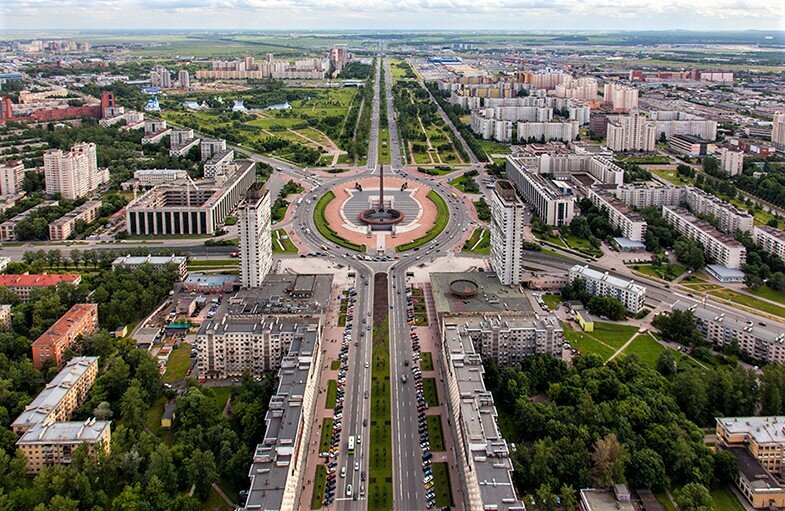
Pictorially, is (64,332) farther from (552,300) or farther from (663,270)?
(663,270)

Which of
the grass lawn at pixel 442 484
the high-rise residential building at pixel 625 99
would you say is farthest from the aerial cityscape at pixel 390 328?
the high-rise residential building at pixel 625 99

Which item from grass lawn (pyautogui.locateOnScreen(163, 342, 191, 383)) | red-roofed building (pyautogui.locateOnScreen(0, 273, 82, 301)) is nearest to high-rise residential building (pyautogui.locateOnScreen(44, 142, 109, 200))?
red-roofed building (pyautogui.locateOnScreen(0, 273, 82, 301))

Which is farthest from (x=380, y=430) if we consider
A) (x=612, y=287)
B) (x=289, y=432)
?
(x=612, y=287)

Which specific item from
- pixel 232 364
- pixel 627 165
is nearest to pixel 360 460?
pixel 232 364

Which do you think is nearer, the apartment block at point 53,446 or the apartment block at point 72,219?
the apartment block at point 53,446

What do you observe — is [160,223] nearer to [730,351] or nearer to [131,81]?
[730,351]

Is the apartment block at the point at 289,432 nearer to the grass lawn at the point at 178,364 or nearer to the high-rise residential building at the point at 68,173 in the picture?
the grass lawn at the point at 178,364
